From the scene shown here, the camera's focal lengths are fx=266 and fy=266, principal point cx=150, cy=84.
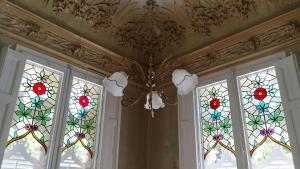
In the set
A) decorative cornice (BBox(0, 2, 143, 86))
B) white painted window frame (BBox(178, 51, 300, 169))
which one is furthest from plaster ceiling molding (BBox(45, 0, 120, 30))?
white painted window frame (BBox(178, 51, 300, 169))

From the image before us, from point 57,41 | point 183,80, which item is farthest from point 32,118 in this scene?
point 183,80

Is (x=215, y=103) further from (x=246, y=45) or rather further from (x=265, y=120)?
(x=246, y=45)

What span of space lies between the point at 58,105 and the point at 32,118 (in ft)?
1.10

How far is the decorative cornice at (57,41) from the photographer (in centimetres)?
296

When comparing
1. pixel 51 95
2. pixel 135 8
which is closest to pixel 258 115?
pixel 135 8

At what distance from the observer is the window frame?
2689 mm

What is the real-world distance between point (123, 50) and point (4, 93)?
6.16ft

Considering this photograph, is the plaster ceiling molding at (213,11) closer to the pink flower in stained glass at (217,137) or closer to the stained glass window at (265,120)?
the stained glass window at (265,120)

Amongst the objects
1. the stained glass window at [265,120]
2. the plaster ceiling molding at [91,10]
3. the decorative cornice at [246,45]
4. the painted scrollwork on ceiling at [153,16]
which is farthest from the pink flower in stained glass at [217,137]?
the plaster ceiling molding at [91,10]

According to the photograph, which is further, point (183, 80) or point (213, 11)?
point (213, 11)

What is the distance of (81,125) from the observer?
3.29 meters

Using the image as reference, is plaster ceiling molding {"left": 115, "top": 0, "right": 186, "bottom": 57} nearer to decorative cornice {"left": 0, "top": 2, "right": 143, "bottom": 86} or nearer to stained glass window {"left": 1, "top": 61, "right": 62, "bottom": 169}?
decorative cornice {"left": 0, "top": 2, "right": 143, "bottom": 86}

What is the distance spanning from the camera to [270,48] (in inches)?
125

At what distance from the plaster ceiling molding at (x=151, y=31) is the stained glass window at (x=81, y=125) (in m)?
0.92
